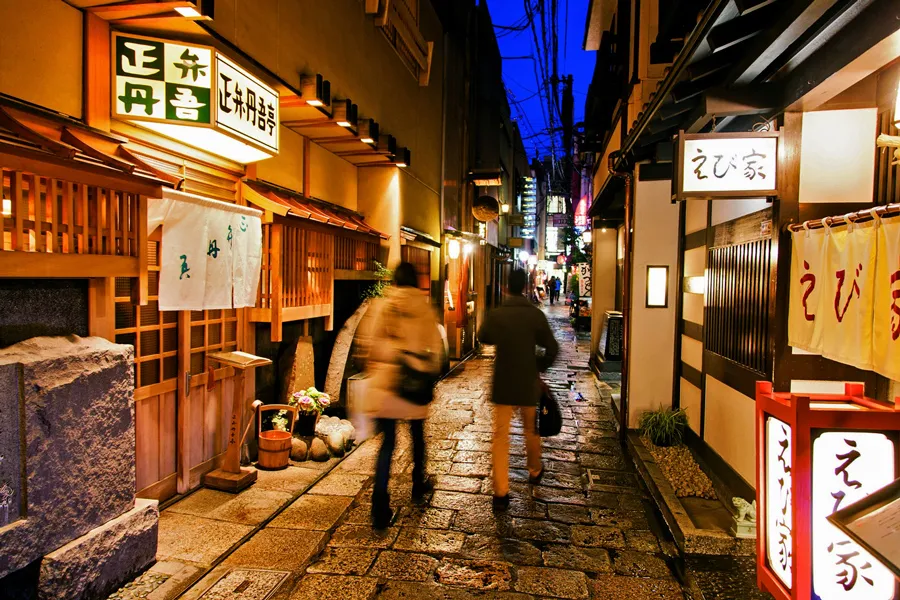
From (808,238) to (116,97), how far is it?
759 cm

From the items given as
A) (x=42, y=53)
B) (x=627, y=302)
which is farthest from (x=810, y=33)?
(x=42, y=53)

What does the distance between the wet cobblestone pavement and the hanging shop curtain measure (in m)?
2.79

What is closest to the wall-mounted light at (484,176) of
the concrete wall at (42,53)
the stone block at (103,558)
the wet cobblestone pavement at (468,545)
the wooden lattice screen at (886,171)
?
the wet cobblestone pavement at (468,545)

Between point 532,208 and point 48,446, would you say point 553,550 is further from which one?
point 532,208

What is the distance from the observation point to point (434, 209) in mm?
18109

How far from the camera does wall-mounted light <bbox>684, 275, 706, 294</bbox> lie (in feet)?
30.0

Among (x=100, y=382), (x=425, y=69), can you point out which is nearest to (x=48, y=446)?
(x=100, y=382)

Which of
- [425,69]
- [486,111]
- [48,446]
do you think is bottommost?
[48,446]

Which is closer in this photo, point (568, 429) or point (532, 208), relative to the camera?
point (568, 429)

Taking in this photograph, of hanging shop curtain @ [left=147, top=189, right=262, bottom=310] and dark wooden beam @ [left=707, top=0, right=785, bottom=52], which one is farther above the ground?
dark wooden beam @ [left=707, top=0, right=785, bottom=52]

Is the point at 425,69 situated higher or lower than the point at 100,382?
higher

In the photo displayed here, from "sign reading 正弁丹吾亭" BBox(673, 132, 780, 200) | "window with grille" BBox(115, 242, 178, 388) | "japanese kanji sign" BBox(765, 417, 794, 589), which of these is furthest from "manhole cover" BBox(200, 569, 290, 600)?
"sign reading 正弁丹吾亭" BBox(673, 132, 780, 200)

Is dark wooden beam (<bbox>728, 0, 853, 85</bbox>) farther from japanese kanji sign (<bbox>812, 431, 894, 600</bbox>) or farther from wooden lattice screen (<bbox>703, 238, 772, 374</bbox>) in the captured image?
japanese kanji sign (<bbox>812, 431, 894, 600</bbox>)

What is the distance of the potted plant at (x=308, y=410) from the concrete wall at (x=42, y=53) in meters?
5.44
